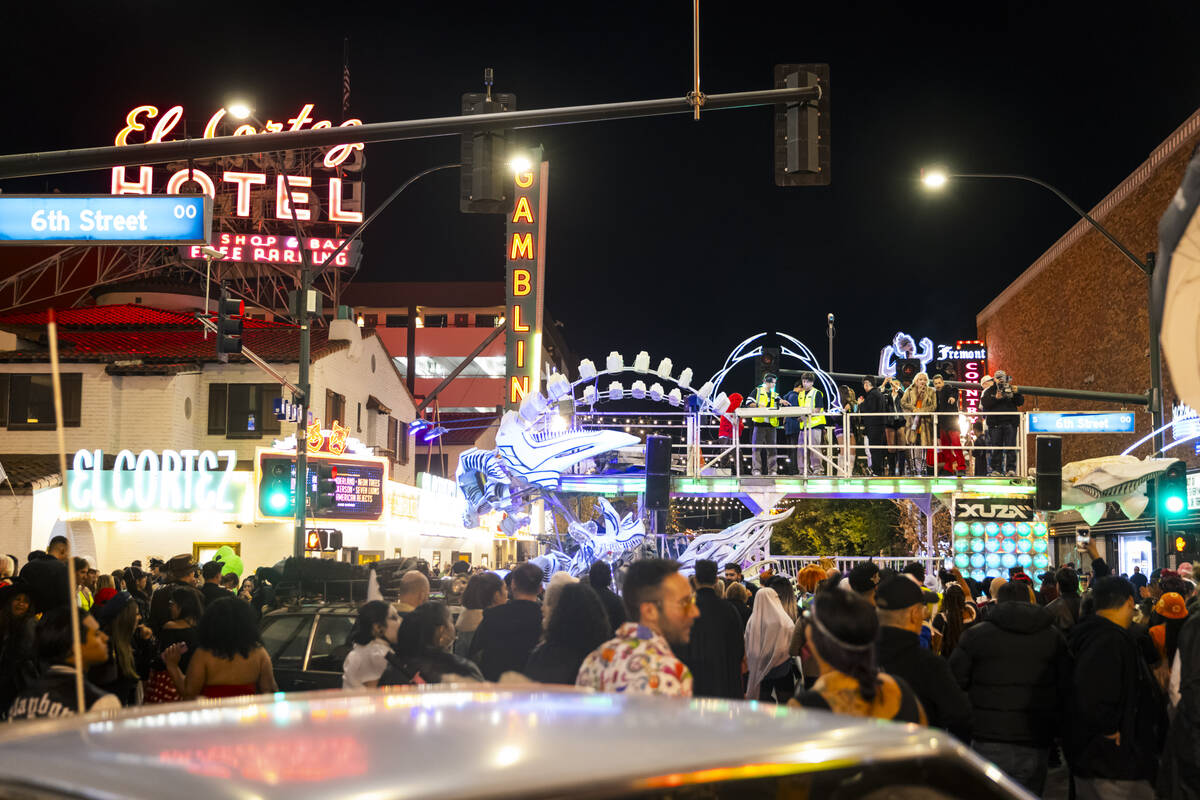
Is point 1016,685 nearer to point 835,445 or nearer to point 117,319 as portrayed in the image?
point 835,445

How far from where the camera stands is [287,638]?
11.0 meters

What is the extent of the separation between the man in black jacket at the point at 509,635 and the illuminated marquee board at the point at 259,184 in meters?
38.5

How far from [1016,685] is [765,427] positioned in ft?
57.0

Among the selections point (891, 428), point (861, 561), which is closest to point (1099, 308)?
point (891, 428)

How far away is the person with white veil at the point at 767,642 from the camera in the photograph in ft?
35.0

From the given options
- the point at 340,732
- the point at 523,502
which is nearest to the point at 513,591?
the point at 340,732

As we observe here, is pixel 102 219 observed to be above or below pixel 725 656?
above

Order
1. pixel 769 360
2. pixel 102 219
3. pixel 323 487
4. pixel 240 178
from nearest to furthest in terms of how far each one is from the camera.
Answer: pixel 102 219, pixel 323 487, pixel 769 360, pixel 240 178

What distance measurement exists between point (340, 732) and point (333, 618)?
8983mm

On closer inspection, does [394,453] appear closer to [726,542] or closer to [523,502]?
[523,502]

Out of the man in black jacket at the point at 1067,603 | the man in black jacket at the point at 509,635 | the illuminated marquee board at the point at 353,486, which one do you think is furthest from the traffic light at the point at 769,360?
the man in black jacket at the point at 509,635

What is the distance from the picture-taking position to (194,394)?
3584cm

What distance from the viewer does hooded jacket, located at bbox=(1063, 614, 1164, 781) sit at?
6660mm

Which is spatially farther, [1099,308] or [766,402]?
[1099,308]
